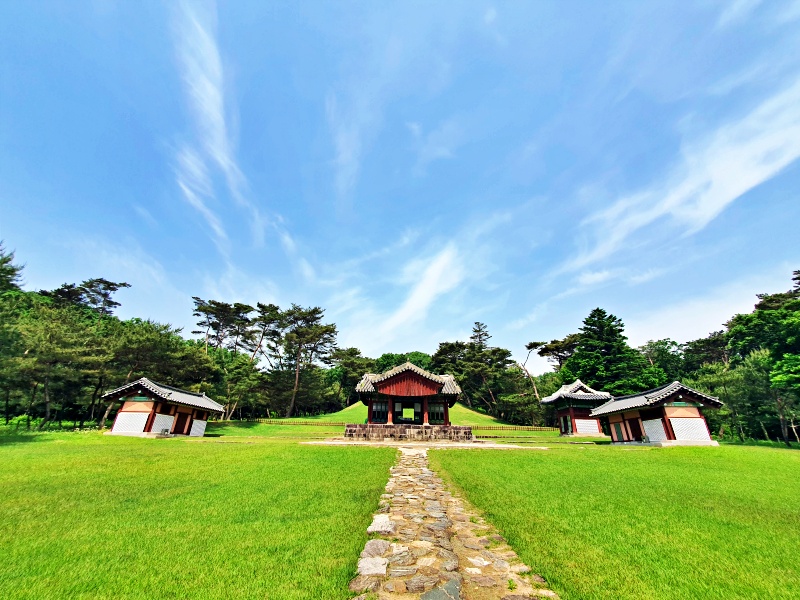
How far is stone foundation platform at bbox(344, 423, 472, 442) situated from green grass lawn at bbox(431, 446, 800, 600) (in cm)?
1274

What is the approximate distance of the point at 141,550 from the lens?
4305mm

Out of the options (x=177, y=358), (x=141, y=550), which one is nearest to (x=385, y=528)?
(x=141, y=550)

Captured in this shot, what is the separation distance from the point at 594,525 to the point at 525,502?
1.64 metres

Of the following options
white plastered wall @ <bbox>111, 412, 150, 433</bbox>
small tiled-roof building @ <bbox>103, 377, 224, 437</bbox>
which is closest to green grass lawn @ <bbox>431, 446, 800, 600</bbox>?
small tiled-roof building @ <bbox>103, 377, 224, 437</bbox>

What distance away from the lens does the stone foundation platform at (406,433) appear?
24.0m

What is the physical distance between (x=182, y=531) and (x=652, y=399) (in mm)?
25799

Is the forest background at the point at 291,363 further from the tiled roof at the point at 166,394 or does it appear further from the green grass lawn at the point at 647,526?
the green grass lawn at the point at 647,526

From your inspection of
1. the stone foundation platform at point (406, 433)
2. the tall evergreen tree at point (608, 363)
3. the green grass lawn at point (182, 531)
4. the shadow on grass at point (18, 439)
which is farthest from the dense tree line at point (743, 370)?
the shadow on grass at point (18, 439)

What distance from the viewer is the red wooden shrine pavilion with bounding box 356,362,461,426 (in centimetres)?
2853

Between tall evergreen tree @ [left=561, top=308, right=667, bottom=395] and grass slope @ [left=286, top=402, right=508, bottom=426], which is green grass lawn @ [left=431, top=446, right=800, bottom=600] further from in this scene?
grass slope @ [left=286, top=402, right=508, bottom=426]

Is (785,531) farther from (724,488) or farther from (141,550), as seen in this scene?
(141,550)

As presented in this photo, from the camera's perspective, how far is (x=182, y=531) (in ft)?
16.3

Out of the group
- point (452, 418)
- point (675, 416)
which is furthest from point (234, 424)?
point (675, 416)

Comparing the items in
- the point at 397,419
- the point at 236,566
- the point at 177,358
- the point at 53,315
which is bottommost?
the point at 236,566
